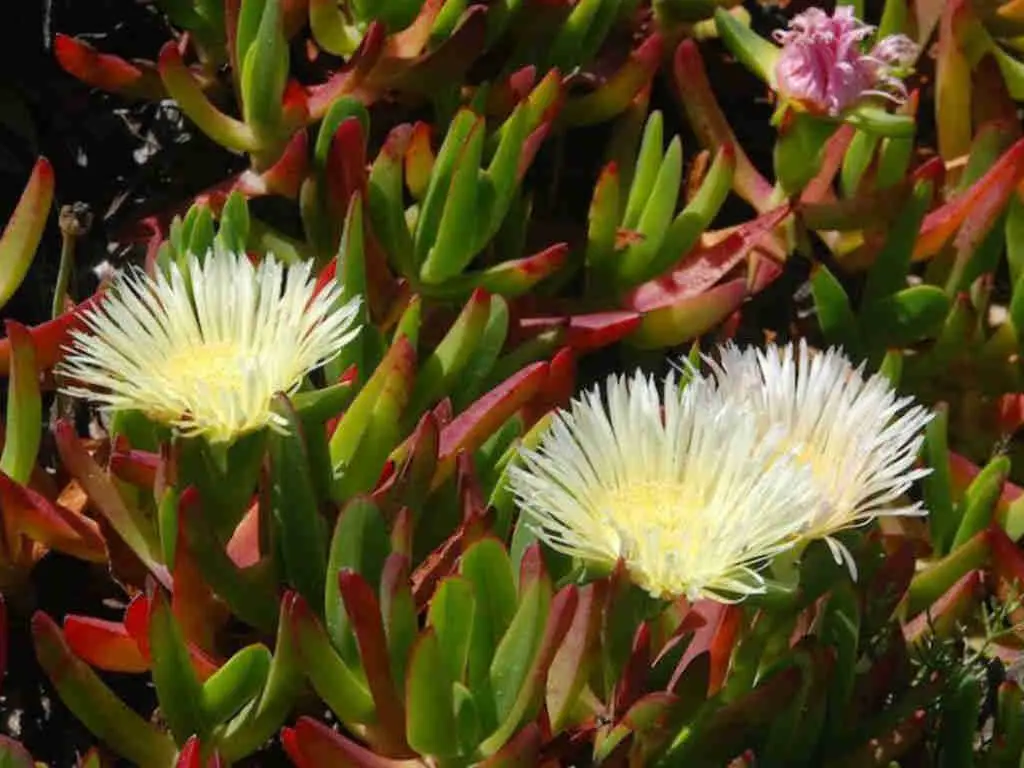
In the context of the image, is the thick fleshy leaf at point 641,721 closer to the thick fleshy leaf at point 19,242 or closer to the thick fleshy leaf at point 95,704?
the thick fleshy leaf at point 95,704

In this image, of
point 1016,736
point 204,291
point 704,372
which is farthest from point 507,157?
point 1016,736

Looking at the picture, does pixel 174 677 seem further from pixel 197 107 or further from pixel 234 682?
pixel 197 107

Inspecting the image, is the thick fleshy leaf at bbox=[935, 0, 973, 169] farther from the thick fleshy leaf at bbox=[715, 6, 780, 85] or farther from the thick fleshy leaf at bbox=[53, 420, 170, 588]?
the thick fleshy leaf at bbox=[53, 420, 170, 588]

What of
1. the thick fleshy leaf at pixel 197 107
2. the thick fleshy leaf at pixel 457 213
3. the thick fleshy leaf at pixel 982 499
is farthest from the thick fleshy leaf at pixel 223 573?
the thick fleshy leaf at pixel 982 499

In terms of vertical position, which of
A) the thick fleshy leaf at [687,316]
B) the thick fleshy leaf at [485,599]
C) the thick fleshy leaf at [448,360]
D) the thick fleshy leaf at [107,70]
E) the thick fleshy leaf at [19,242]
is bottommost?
the thick fleshy leaf at [485,599]

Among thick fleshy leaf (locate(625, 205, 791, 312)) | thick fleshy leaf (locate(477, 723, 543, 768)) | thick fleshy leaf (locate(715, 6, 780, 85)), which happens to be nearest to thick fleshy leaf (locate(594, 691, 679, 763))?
thick fleshy leaf (locate(477, 723, 543, 768))

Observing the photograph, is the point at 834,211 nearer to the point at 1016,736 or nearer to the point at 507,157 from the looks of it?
the point at 507,157
